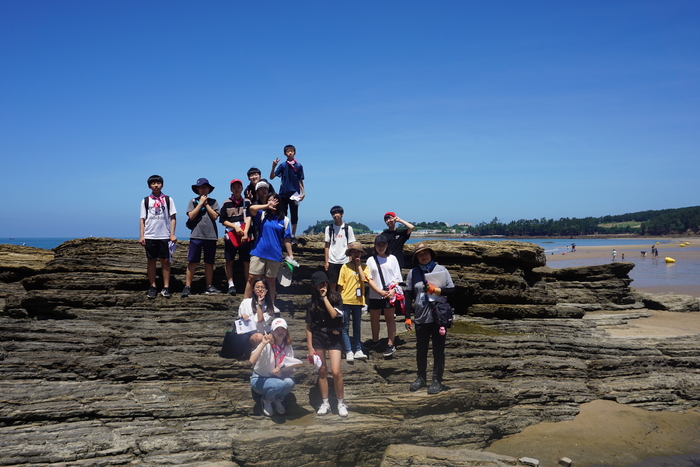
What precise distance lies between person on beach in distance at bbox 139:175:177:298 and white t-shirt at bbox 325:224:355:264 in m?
3.52

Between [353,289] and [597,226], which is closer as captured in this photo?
[353,289]

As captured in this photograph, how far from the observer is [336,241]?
8953mm

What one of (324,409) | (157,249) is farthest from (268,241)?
(324,409)

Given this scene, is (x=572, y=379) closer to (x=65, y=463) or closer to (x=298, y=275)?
(x=298, y=275)

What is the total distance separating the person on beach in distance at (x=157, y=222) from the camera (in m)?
8.99

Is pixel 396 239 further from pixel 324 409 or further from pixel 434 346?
pixel 324 409

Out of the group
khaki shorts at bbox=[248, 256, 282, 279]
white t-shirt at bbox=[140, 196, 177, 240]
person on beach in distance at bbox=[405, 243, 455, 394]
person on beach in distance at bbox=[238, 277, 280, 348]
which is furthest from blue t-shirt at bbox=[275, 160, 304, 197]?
person on beach in distance at bbox=[405, 243, 455, 394]

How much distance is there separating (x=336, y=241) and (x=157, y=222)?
3.91 m

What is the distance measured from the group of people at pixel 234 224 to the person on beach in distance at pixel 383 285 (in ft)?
6.47

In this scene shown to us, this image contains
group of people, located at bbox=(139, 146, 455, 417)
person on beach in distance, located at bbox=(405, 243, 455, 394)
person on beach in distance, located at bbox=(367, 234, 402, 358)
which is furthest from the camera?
person on beach in distance, located at bbox=(367, 234, 402, 358)

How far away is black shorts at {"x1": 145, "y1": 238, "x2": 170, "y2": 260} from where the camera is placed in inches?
357

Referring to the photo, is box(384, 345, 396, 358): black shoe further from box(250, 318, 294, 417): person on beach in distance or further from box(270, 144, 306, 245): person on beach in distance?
box(270, 144, 306, 245): person on beach in distance

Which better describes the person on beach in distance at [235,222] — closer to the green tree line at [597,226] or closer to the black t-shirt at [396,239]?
the black t-shirt at [396,239]

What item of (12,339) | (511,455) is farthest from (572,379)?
(12,339)
